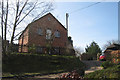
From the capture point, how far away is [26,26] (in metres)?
10.7

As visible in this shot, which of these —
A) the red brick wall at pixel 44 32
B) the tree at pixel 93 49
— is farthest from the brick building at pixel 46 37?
the tree at pixel 93 49

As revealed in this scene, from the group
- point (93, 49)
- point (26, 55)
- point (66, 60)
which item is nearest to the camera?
point (26, 55)

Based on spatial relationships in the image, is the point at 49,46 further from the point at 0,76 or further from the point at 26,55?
the point at 0,76

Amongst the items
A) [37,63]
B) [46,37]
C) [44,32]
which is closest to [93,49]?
[44,32]

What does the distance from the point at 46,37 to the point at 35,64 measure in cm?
643

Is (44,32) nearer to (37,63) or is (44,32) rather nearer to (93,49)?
(37,63)

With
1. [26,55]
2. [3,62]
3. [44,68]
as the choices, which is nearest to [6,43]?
[3,62]

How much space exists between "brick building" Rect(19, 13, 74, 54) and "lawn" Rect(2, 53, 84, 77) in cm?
191

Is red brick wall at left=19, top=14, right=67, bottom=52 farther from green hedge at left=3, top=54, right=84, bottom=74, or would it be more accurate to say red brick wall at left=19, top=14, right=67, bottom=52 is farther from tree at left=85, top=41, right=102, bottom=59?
tree at left=85, top=41, right=102, bottom=59

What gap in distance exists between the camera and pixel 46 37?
17.5 meters

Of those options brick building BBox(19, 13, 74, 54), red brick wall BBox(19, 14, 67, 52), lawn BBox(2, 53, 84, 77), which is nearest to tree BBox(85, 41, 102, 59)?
red brick wall BBox(19, 14, 67, 52)

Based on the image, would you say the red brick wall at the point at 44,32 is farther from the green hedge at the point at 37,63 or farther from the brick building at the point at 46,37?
the green hedge at the point at 37,63

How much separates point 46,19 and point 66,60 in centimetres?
862

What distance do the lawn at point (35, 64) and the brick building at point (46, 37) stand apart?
1911mm
